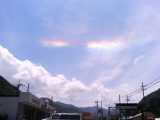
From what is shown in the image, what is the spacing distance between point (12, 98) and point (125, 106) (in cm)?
3213

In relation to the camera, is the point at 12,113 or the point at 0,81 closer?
the point at 12,113

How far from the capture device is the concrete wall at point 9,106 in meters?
46.2

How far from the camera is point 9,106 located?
46438 millimetres

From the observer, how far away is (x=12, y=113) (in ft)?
152

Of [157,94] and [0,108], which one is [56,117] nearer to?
[0,108]

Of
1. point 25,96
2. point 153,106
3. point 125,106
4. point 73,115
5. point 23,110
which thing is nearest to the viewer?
point 73,115

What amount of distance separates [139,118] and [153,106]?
44.7m

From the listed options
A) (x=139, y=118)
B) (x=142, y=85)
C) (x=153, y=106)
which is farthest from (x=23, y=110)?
(x=153, y=106)

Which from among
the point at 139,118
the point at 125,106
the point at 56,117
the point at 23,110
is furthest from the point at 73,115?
the point at 125,106

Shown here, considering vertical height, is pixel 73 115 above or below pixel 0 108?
below

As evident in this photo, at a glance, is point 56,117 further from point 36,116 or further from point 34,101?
point 36,116

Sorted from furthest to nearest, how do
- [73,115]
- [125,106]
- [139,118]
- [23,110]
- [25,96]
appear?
[125,106]
[139,118]
[23,110]
[25,96]
[73,115]

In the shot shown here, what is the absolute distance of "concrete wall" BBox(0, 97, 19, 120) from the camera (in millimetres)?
46188

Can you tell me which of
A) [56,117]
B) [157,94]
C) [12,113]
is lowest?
[56,117]
